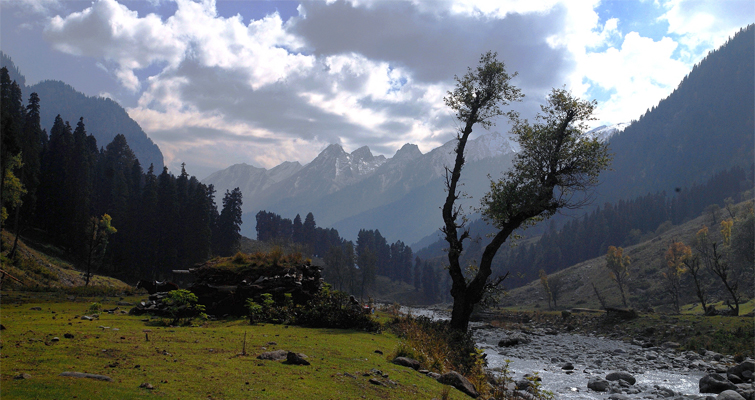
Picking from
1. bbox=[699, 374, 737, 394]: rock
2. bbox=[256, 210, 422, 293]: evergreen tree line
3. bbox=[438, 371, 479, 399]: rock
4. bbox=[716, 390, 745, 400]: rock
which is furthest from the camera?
bbox=[256, 210, 422, 293]: evergreen tree line

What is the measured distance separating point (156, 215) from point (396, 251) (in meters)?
130

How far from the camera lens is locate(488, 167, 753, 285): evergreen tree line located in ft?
531

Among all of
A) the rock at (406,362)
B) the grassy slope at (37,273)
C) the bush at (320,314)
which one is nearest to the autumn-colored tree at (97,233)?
the grassy slope at (37,273)

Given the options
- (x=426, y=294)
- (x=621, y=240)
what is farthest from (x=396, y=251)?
(x=621, y=240)

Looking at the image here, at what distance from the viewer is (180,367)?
314 inches

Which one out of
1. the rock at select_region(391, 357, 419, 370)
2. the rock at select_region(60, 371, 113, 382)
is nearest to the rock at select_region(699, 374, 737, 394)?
the rock at select_region(391, 357, 419, 370)

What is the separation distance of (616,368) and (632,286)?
311ft

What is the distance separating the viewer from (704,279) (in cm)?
8925

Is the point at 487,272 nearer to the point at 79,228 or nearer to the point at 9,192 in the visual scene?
the point at 9,192

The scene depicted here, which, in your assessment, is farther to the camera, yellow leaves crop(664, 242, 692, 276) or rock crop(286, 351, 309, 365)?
yellow leaves crop(664, 242, 692, 276)

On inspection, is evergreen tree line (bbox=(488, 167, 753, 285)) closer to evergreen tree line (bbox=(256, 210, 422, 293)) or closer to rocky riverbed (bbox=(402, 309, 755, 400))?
evergreen tree line (bbox=(256, 210, 422, 293))

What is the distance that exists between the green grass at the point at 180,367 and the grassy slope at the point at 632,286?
3545 inches

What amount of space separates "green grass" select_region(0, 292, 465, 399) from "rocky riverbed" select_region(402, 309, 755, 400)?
5090 mm

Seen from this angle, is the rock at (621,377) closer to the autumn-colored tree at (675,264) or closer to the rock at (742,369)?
the rock at (742,369)
